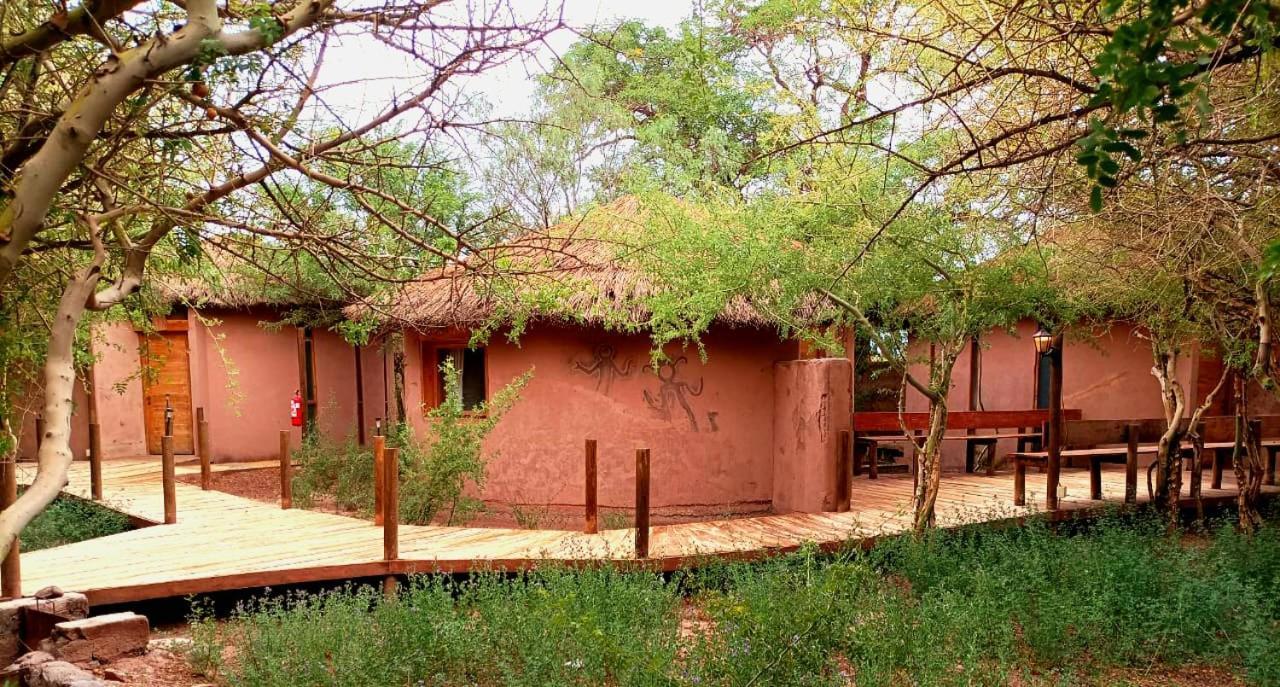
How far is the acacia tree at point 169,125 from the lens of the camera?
2.71 m

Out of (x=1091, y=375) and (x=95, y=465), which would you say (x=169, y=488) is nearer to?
(x=95, y=465)

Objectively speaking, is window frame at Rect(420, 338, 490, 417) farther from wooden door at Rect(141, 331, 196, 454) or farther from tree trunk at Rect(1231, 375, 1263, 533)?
tree trunk at Rect(1231, 375, 1263, 533)

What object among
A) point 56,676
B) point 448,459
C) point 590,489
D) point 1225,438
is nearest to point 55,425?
point 56,676

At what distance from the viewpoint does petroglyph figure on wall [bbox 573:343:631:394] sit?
32.1ft

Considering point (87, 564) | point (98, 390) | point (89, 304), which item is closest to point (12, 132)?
point (89, 304)

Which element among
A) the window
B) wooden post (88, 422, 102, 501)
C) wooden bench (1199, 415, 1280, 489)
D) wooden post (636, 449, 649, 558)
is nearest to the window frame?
the window

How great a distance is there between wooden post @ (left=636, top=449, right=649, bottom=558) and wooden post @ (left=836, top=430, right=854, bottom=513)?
258 centimetres

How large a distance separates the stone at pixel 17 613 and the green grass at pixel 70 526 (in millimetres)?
3880

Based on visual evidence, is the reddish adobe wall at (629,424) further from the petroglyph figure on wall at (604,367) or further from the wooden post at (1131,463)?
the wooden post at (1131,463)

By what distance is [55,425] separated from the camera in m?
2.88

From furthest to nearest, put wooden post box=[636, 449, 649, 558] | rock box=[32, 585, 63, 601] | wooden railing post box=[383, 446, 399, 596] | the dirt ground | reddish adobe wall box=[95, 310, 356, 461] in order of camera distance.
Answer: reddish adobe wall box=[95, 310, 356, 461] < the dirt ground < wooden post box=[636, 449, 649, 558] < wooden railing post box=[383, 446, 399, 596] < rock box=[32, 585, 63, 601]

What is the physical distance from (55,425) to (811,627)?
3359 millimetres

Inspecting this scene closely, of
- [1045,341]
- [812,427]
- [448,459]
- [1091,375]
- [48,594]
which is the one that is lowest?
[48,594]

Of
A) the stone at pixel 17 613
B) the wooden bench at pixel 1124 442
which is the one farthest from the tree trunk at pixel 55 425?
the wooden bench at pixel 1124 442
